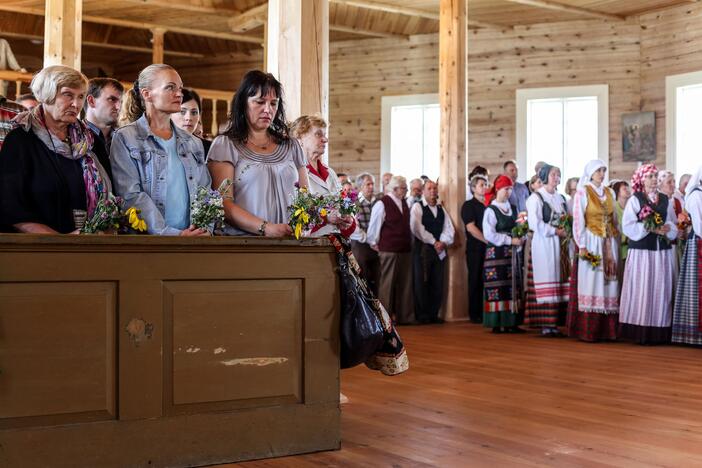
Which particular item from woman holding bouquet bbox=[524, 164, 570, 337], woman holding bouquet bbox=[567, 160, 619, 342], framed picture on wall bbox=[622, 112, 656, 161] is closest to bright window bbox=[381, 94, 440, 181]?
framed picture on wall bbox=[622, 112, 656, 161]

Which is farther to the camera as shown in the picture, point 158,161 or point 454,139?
point 454,139

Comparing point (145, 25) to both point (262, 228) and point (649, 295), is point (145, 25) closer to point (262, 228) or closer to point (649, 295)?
point (649, 295)

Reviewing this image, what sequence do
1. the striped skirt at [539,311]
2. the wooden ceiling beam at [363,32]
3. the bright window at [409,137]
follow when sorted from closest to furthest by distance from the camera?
the striped skirt at [539,311] → the wooden ceiling beam at [363,32] → the bright window at [409,137]

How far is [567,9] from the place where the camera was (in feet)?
34.5

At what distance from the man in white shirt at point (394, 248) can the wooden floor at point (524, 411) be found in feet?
7.63

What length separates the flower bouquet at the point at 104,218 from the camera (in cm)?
310

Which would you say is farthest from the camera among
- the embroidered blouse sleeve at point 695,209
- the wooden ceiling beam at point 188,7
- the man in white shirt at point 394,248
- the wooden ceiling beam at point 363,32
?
the wooden ceiling beam at point 363,32

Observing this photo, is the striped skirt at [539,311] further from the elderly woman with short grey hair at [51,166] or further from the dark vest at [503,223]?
the elderly woman with short grey hair at [51,166]

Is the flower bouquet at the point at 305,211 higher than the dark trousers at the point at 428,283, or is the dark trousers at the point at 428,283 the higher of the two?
the flower bouquet at the point at 305,211

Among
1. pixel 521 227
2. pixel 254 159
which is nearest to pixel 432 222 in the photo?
pixel 521 227

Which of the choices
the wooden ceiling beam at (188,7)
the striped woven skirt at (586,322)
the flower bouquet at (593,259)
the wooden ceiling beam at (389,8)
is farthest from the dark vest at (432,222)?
the wooden ceiling beam at (188,7)

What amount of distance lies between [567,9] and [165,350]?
866 centimetres

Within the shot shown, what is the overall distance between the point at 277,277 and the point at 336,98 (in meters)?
9.38

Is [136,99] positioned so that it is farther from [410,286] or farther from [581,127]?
[581,127]
